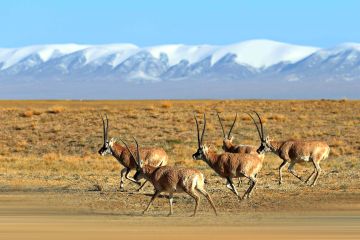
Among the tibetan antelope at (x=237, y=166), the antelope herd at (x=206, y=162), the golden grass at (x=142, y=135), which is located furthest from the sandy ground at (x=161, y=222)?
the golden grass at (x=142, y=135)

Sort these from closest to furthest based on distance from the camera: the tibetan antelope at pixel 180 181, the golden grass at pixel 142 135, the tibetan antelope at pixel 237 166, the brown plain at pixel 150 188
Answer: the brown plain at pixel 150 188 < the tibetan antelope at pixel 180 181 < the tibetan antelope at pixel 237 166 < the golden grass at pixel 142 135

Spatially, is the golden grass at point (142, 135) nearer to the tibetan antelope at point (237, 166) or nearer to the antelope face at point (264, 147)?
the antelope face at point (264, 147)

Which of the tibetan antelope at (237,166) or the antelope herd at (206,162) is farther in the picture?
the tibetan antelope at (237,166)

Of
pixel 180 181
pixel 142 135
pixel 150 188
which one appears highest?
pixel 180 181

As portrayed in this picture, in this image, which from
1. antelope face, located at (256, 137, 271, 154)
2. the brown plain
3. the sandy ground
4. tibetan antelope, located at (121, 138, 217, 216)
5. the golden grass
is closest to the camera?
the sandy ground

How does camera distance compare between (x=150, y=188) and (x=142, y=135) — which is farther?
(x=142, y=135)

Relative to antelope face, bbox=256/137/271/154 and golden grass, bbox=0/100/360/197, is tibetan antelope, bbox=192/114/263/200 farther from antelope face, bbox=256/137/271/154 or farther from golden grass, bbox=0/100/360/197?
antelope face, bbox=256/137/271/154

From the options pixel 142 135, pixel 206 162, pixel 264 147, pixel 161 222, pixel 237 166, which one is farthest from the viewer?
pixel 142 135

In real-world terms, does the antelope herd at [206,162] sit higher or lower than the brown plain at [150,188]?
higher

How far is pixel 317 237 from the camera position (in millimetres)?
14312

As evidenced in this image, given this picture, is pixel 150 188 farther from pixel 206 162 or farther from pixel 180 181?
pixel 180 181

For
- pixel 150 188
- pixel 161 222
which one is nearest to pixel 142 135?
pixel 150 188

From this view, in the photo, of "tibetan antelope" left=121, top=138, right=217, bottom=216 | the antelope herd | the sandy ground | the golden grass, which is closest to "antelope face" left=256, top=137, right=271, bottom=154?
the antelope herd

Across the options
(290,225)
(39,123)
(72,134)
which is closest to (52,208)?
(290,225)
